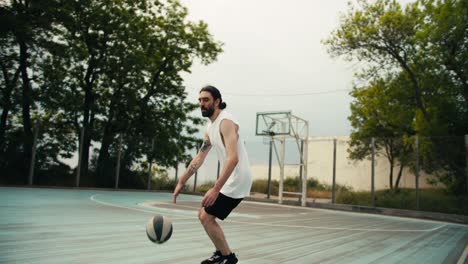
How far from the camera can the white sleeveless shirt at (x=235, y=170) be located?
9.84 feet

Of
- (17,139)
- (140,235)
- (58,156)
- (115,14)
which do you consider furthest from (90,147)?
(140,235)

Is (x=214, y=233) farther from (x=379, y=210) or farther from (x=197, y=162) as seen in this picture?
(x=379, y=210)

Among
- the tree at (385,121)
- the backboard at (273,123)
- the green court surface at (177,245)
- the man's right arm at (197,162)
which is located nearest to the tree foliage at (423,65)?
the tree at (385,121)

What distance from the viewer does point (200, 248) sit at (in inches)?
172

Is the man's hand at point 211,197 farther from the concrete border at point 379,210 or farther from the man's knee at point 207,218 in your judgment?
the concrete border at point 379,210

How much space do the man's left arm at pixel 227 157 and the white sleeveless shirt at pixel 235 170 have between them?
0.29ft

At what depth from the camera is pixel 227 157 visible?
285cm

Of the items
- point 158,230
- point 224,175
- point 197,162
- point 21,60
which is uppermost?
point 21,60

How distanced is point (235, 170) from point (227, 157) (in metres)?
0.26

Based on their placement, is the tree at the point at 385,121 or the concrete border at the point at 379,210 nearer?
the concrete border at the point at 379,210

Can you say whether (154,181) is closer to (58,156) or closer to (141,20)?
(58,156)

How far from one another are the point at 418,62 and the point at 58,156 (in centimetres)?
1806

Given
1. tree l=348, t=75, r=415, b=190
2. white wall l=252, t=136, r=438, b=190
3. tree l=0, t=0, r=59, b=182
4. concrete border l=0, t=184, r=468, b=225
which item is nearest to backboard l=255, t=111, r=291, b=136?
white wall l=252, t=136, r=438, b=190

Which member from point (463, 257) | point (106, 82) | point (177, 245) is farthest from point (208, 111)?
point (106, 82)
